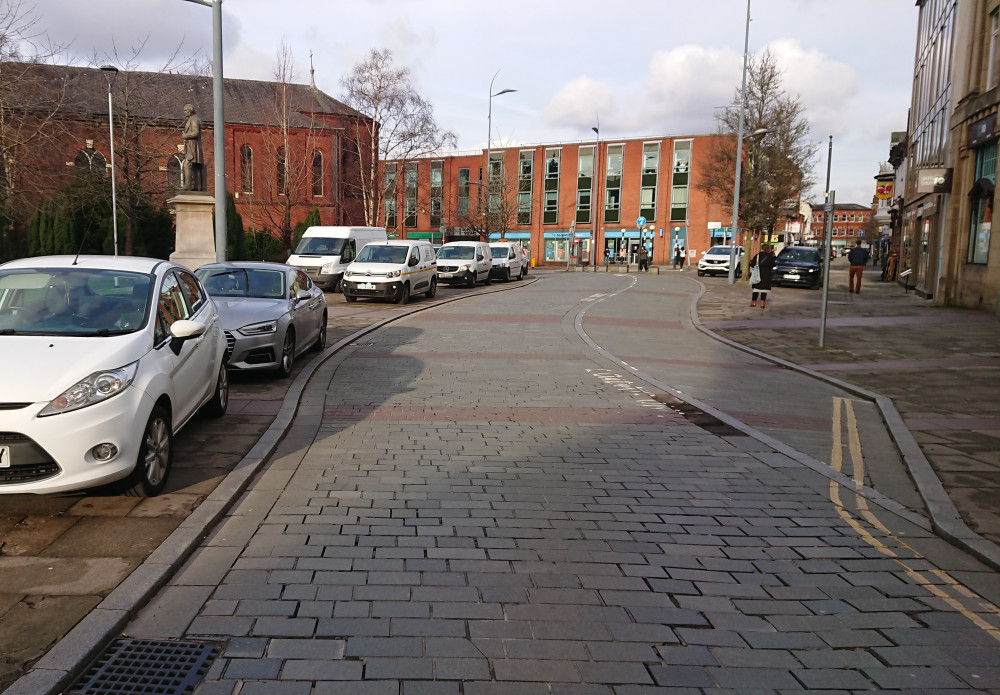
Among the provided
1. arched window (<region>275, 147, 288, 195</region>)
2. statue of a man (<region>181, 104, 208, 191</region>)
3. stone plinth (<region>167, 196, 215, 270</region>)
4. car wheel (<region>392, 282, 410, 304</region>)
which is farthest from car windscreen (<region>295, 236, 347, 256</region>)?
arched window (<region>275, 147, 288, 195</region>)

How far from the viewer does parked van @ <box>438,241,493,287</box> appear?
101ft

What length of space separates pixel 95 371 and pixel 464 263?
2613 centimetres

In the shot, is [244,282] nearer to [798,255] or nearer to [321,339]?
[321,339]

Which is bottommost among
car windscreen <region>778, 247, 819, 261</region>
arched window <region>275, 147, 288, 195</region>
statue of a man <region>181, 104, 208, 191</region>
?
car windscreen <region>778, 247, 819, 261</region>

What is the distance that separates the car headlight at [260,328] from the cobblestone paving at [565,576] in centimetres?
231

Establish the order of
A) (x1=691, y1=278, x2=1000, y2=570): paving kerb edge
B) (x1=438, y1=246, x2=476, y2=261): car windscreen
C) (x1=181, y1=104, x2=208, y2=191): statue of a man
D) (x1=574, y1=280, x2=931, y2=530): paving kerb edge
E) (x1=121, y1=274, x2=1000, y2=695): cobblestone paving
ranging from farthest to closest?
(x1=438, y1=246, x2=476, y2=261): car windscreen < (x1=181, y1=104, x2=208, y2=191): statue of a man < (x1=574, y1=280, x2=931, y2=530): paving kerb edge < (x1=691, y1=278, x2=1000, y2=570): paving kerb edge < (x1=121, y1=274, x2=1000, y2=695): cobblestone paving

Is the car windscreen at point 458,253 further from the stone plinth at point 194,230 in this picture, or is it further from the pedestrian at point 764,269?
the pedestrian at point 764,269

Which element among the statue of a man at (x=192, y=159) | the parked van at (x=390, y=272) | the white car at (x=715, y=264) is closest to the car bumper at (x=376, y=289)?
the parked van at (x=390, y=272)

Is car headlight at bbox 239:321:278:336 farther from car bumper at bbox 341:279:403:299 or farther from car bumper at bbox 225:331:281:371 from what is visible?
car bumper at bbox 341:279:403:299

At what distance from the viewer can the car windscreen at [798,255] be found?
33753mm

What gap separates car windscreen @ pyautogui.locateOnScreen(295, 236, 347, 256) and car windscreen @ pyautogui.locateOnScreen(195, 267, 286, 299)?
49.2 ft

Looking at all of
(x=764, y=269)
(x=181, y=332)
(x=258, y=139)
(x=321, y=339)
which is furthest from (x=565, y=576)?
(x=258, y=139)

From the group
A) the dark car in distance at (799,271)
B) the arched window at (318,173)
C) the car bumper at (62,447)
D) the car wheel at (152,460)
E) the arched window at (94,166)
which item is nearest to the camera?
the car bumper at (62,447)

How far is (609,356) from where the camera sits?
44.2 feet
